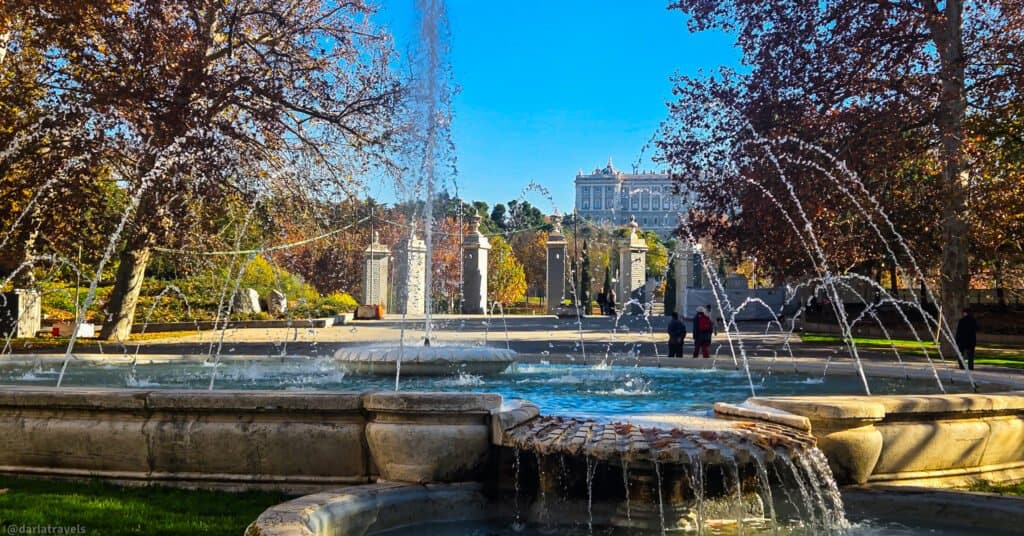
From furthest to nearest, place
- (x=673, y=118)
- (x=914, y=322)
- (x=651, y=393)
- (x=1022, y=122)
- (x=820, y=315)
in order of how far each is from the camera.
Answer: (x=820, y=315) < (x=914, y=322) < (x=673, y=118) < (x=1022, y=122) < (x=651, y=393)

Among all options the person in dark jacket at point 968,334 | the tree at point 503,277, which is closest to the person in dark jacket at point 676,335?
the person in dark jacket at point 968,334

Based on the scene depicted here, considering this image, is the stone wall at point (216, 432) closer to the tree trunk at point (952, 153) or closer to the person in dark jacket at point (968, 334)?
the person in dark jacket at point (968, 334)

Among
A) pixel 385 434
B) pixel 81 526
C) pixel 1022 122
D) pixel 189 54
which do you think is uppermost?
pixel 189 54

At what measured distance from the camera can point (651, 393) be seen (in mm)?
8695

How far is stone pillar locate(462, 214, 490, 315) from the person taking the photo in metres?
40.3

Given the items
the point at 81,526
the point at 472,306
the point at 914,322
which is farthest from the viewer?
the point at 472,306

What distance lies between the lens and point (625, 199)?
142m

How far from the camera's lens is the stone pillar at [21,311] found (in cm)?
2280

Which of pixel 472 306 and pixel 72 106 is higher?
pixel 72 106

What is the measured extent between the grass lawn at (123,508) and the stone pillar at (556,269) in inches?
1492

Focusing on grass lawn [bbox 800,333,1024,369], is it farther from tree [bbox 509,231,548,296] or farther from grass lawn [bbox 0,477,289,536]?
tree [bbox 509,231,548,296]

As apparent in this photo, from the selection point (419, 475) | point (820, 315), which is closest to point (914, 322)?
point (820, 315)

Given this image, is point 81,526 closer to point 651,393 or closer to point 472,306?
point 651,393

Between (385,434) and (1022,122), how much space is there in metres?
17.8
